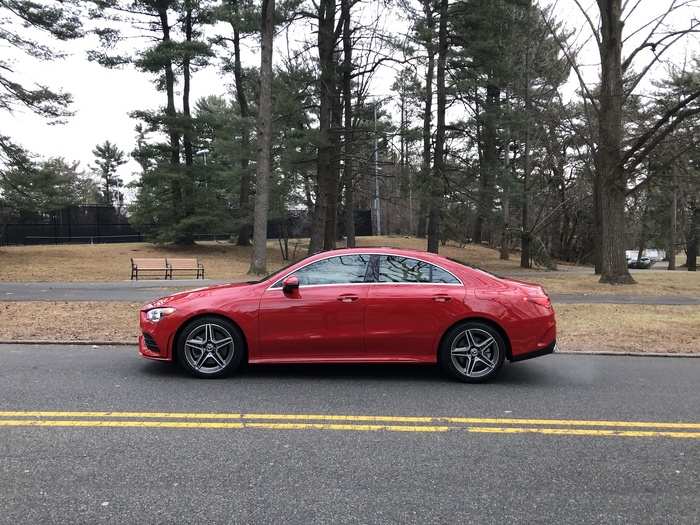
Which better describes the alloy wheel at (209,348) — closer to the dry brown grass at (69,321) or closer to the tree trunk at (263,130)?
the dry brown grass at (69,321)

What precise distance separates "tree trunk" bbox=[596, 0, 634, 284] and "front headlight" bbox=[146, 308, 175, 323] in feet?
49.6

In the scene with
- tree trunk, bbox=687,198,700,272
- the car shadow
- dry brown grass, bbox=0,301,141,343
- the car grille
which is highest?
tree trunk, bbox=687,198,700,272

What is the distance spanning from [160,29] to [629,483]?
3350cm

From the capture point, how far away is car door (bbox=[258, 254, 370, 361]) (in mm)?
6199

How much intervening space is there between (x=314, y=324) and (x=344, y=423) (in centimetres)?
152

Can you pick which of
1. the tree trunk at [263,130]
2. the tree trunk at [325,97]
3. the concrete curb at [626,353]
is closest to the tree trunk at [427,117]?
the tree trunk at [325,97]

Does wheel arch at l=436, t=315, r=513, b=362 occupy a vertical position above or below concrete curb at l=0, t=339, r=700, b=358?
above

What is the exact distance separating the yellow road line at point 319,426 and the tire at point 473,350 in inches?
55.6

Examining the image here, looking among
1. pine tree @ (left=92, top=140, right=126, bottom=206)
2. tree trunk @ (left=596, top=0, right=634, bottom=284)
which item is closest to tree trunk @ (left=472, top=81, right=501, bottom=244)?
tree trunk @ (left=596, top=0, right=634, bottom=284)

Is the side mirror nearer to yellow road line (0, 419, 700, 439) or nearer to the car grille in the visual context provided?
the car grille

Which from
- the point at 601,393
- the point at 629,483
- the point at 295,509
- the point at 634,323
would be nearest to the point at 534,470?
the point at 629,483

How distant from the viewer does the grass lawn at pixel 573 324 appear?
28.3 ft

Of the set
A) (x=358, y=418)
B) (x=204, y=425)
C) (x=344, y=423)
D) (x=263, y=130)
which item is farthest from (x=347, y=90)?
(x=204, y=425)

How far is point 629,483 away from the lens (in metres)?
3.75
